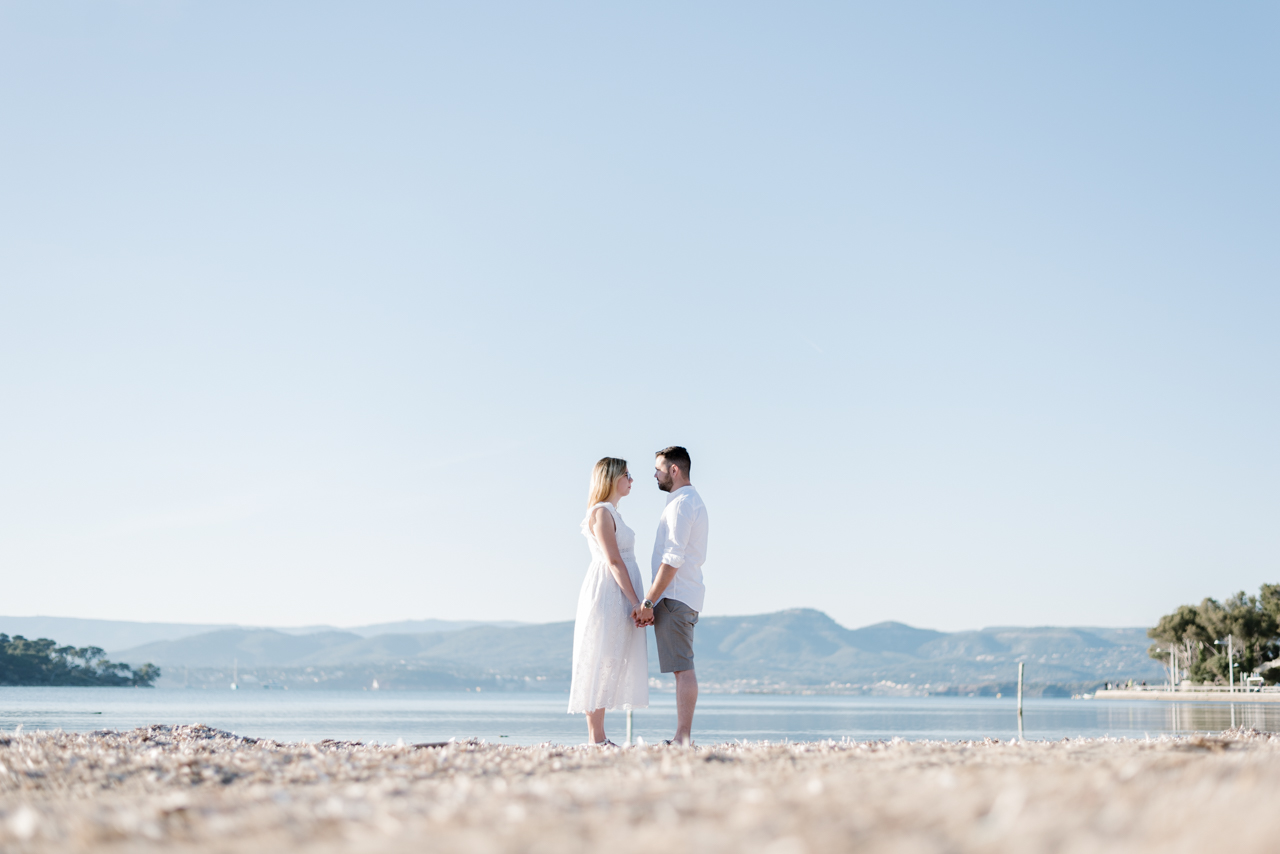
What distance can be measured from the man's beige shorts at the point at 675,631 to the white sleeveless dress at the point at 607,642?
0.23m

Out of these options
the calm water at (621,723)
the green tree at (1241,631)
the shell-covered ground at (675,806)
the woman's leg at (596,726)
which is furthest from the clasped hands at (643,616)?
the green tree at (1241,631)

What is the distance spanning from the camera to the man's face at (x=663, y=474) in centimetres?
898

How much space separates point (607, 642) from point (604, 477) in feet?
4.62

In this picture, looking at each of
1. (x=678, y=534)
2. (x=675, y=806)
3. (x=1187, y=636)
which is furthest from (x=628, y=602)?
(x=1187, y=636)

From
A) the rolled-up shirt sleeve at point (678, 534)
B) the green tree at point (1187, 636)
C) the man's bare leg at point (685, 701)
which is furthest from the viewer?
the green tree at point (1187, 636)

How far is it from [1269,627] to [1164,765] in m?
102

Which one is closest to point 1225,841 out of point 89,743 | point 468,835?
point 468,835

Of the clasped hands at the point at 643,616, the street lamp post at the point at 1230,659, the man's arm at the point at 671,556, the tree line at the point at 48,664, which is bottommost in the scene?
the tree line at the point at 48,664

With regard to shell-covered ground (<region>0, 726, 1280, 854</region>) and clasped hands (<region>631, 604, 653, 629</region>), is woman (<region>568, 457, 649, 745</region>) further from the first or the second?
shell-covered ground (<region>0, 726, 1280, 854</region>)

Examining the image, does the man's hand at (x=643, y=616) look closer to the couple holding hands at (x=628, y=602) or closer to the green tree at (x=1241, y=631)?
the couple holding hands at (x=628, y=602)

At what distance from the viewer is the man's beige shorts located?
855 centimetres

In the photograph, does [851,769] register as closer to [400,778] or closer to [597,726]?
[400,778]

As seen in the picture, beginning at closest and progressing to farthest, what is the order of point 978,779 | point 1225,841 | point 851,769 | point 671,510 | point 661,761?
point 1225,841 → point 978,779 → point 851,769 → point 661,761 → point 671,510

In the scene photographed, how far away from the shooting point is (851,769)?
4.90m
